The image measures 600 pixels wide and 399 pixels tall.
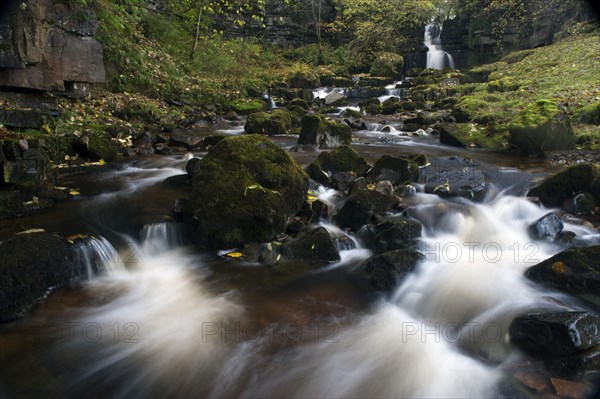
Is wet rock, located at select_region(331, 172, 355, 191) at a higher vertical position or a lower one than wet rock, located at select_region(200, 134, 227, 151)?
lower

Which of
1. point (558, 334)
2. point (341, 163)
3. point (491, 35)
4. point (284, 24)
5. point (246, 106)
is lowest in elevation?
point (558, 334)

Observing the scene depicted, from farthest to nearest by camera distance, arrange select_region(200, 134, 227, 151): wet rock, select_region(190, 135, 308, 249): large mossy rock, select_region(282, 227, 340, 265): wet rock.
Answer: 1. select_region(200, 134, 227, 151): wet rock
2. select_region(190, 135, 308, 249): large mossy rock
3. select_region(282, 227, 340, 265): wet rock

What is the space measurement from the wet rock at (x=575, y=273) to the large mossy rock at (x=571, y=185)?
107 inches

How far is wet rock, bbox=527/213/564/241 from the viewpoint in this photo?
604 cm

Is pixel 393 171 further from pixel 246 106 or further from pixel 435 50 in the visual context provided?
pixel 435 50

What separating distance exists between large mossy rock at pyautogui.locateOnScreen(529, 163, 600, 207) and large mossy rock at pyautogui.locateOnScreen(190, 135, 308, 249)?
14.2 feet

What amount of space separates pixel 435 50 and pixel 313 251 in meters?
27.9

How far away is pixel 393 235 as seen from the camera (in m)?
5.83

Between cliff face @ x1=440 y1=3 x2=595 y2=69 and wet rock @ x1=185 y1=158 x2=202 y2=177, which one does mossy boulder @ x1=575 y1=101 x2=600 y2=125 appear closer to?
wet rock @ x1=185 y1=158 x2=202 y2=177

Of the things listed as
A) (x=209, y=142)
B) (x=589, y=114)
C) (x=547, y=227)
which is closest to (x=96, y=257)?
(x=209, y=142)

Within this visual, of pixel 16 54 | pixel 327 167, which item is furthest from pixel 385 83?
pixel 16 54

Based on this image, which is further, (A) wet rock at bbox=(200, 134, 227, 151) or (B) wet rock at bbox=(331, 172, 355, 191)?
(A) wet rock at bbox=(200, 134, 227, 151)

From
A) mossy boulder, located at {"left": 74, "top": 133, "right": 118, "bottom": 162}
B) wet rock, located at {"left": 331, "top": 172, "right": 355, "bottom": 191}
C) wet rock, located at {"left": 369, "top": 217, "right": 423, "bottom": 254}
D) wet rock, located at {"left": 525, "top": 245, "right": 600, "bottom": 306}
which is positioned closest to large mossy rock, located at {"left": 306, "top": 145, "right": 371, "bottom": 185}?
wet rock, located at {"left": 331, "top": 172, "right": 355, "bottom": 191}

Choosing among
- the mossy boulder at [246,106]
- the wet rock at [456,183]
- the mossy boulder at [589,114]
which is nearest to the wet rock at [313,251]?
the wet rock at [456,183]
